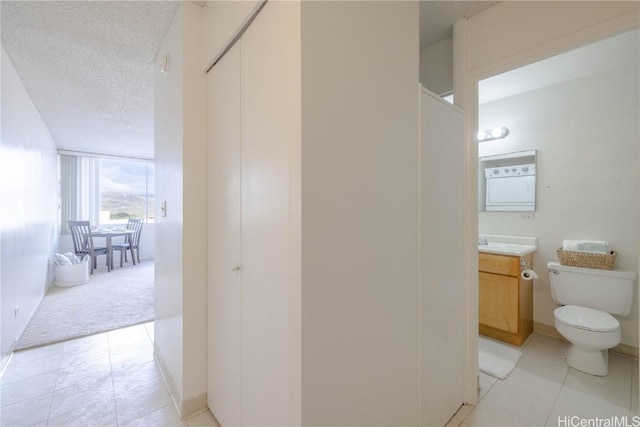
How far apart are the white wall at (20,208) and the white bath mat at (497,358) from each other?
12.2 feet

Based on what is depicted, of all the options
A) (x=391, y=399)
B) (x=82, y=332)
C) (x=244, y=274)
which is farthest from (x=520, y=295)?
(x=82, y=332)

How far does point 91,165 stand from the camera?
5570 mm

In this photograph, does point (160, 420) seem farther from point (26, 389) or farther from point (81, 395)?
point (26, 389)

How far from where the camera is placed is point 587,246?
83.7 inches

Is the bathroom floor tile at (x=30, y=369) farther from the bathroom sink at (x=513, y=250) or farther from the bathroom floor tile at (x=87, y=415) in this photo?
the bathroom sink at (x=513, y=250)

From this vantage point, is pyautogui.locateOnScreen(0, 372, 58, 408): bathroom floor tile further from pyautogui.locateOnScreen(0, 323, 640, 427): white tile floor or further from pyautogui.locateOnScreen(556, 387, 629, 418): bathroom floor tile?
pyautogui.locateOnScreen(556, 387, 629, 418): bathroom floor tile

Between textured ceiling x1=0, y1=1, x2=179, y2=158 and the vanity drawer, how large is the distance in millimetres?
3018

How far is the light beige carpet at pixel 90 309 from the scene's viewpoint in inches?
96.7

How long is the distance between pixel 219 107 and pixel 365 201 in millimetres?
984

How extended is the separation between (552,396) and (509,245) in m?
1.31

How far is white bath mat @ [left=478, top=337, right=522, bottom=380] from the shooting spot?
1877 millimetres

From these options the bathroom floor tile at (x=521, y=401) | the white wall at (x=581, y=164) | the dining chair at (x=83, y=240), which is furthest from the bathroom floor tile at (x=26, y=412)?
the dining chair at (x=83, y=240)

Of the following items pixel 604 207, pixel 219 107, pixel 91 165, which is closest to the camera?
pixel 219 107

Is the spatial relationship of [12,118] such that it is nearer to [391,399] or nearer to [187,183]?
[187,183]
